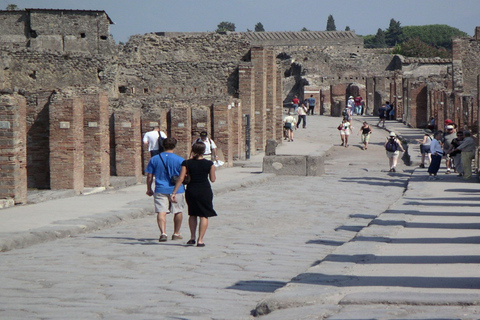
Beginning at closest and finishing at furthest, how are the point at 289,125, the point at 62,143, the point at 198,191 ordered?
1. the point at 198,191
2. the point at 62,143
3. the point at 289,125

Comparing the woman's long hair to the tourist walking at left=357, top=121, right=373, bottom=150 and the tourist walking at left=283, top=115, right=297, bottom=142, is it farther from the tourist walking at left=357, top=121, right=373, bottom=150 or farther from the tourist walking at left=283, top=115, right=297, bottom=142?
the tourist walking at left=283, top=115, right=297, bottom=142

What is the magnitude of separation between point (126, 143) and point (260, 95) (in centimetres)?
1227

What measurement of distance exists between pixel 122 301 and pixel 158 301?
28 centimetres

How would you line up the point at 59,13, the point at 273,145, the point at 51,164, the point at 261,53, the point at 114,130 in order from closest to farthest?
the point at 51,164 < the point at 114,130 < the point at 273,145 < the point at 261,53 < the point at 59,13

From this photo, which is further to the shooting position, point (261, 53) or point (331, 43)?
point (331, 43)

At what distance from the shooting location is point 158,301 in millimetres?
6020

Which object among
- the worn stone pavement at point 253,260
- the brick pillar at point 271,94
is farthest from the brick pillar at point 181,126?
the brick pillar at point 271,94

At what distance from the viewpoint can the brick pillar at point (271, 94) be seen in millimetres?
31234

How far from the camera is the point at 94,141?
640 inches

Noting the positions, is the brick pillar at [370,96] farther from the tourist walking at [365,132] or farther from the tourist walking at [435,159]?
the tourist walking at [435,159]

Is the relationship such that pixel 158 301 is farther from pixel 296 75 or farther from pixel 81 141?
pixel 296 75

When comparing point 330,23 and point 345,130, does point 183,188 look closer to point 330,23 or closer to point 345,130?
point 345,130

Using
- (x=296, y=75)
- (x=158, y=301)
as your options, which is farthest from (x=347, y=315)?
(x=296, y=75)

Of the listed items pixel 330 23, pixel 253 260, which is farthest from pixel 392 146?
pixel 330 23
